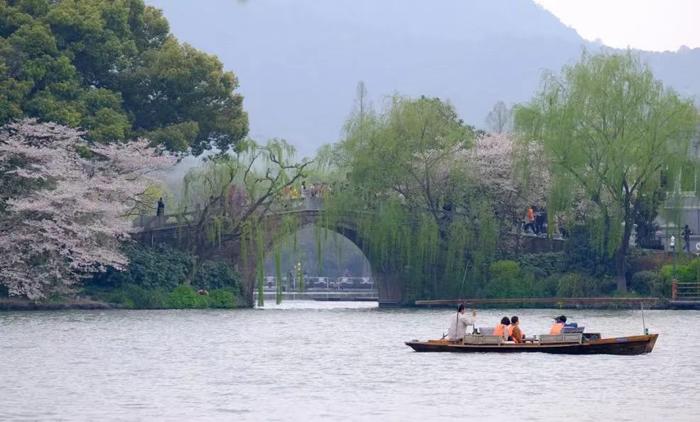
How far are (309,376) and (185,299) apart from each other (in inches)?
1096

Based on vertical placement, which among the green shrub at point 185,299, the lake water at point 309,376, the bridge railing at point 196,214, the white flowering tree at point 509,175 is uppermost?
the white flowering tree at point 509,175

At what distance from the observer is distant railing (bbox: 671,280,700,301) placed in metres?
61.4

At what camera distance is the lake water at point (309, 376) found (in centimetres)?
2731

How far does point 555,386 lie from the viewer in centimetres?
3105

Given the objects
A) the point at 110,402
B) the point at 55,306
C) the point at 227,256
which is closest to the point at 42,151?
the point at 55,306

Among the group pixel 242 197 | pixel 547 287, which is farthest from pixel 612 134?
pixel 242 197

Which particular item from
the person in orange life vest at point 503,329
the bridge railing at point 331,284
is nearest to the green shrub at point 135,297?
the person in orange life vest at point 503,329

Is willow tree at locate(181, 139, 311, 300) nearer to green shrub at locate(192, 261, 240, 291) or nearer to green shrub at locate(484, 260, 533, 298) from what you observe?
green shrub at locate(192, 261, 240, 291)

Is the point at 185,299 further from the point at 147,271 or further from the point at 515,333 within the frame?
the point at 515,333

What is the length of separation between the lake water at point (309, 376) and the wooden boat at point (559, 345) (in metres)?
0.25

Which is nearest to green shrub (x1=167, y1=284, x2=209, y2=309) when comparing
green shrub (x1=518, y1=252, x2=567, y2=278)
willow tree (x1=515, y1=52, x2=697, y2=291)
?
green shrub (x1=518, y1=252, x2=567, y2=278)

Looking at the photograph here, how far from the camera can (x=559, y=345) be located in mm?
36844

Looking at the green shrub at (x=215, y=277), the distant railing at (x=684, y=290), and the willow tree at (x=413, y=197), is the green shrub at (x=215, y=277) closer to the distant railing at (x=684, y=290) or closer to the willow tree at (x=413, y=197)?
the willow tree at (x=413, y=197)

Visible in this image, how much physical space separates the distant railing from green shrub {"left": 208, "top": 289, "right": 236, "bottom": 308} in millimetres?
17086
